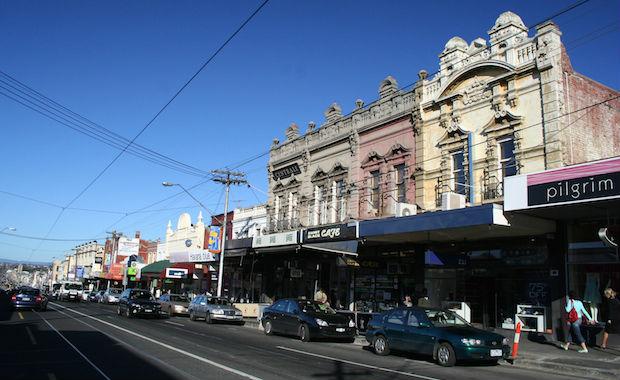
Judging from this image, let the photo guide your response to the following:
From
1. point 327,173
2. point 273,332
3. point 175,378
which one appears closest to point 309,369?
point 175,378

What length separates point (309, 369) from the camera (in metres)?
11.2

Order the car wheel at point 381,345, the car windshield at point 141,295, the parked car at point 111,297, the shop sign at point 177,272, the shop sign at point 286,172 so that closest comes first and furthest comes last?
the car wheel at point 381,345 < the car windshield at point 141,295 < the shop sign at point 286,172 < the shop sign at point 177,272 < the parked car at point 111,297

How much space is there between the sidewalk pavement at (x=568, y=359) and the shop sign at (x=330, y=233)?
8137 mm

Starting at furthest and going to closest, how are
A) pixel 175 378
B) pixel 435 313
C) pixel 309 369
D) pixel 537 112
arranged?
pixel 537 112 < pixel 435 313 < pixel 309 369 < pixel 175 378

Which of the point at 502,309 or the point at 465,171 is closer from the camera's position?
the point at 502,309

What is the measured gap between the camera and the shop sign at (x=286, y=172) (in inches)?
1348

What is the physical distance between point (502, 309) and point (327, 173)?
1335cm

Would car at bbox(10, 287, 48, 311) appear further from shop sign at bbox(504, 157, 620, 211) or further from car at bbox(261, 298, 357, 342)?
shop sign at bbox(504, 157, 620, 211)

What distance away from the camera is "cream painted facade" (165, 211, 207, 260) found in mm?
50719

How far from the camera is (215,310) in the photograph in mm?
26766

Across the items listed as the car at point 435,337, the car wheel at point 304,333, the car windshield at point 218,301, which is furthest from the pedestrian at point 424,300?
the car windshield at point 218,301

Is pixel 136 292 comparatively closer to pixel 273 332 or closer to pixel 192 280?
pixel 273 332

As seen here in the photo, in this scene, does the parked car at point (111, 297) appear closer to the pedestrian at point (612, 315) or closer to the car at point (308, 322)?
the car at point (308, 322)

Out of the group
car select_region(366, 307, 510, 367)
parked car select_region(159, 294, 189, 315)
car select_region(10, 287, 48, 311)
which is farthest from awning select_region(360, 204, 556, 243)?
car select_region(10, 287, 48, 311)
